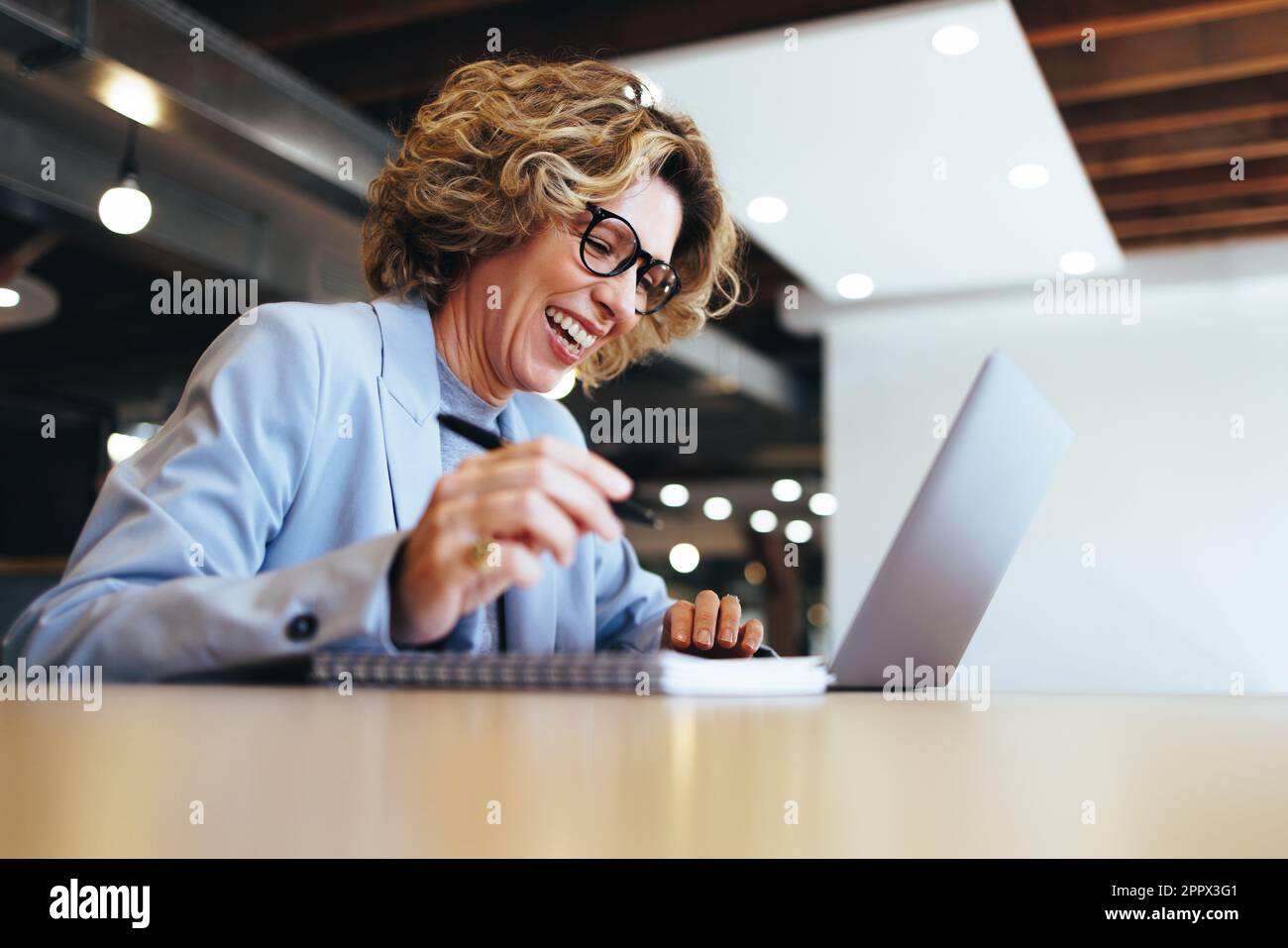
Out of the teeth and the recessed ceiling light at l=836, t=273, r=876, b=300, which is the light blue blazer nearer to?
the teeth

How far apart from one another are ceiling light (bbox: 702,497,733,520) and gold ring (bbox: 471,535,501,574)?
36.4ft

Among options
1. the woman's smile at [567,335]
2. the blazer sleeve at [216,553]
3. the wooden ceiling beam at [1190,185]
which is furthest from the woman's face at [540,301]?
the wooden ceiling beam at [1190,185]

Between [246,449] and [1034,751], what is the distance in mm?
828

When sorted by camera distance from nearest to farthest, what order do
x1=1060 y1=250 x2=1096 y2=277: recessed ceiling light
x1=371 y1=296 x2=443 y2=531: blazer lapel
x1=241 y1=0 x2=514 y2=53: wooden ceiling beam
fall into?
x1=371 y1=296 x2=443 y2=531: blazer lapel < x1=241 y1=0 x2=514 y2=53: wooden ceiling beam < x1=1060 y1=250 x2=1096 y2=277: recessed ceiling light

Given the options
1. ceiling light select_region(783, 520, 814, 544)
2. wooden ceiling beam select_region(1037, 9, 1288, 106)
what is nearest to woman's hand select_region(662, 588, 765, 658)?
wooden ceiling beam select_region(1037, 9, 1288, 106)

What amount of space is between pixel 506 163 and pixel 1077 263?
3472mm

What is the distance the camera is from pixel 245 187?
4262mm

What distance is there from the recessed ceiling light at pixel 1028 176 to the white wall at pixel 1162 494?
58.1 inches

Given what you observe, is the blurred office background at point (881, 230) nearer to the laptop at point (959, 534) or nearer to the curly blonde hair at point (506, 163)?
the curly blonde hair at point (506, 163)

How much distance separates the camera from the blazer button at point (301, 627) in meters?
0.79

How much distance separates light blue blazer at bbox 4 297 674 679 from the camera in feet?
2.63

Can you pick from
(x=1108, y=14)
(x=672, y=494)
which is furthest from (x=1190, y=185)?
(x=672, y=494)

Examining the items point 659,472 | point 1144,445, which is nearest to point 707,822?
point 1144,445

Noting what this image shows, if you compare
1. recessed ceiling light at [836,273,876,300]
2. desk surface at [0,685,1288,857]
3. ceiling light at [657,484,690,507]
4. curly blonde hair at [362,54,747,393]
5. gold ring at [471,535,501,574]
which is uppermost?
recessed ceiling light at [836,273,876,300]
